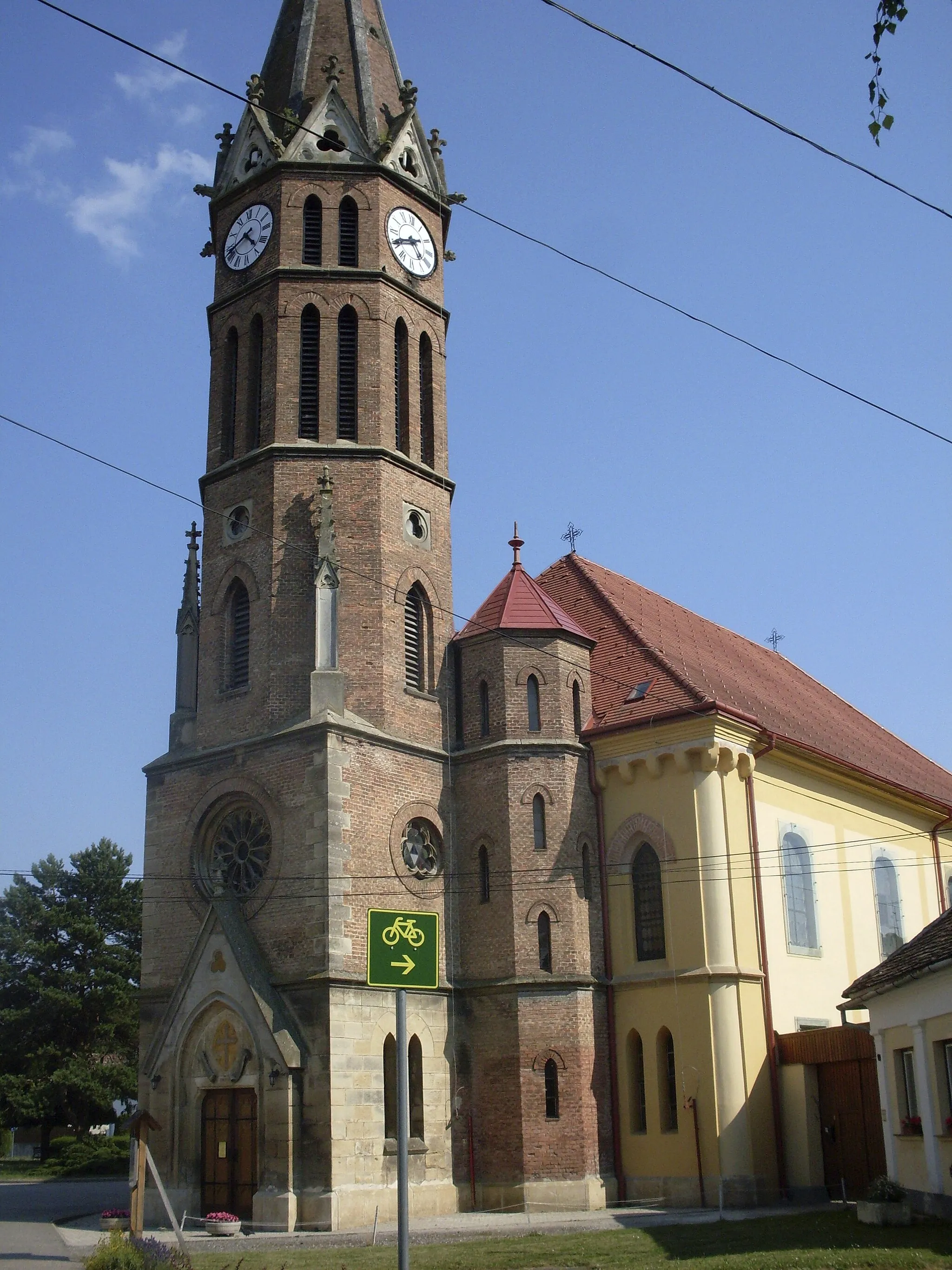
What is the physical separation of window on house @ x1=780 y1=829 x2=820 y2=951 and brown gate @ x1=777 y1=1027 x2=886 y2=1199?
2.86 metres

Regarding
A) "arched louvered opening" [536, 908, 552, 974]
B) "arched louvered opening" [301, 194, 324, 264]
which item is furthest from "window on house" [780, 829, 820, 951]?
"arched louvered opening" [301, 194, 324, 264]

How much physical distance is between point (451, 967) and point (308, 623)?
7520 mm

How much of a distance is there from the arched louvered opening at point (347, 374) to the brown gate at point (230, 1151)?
1377 cm

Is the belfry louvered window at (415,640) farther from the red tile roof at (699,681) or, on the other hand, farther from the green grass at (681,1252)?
the green grass at (681,1252)

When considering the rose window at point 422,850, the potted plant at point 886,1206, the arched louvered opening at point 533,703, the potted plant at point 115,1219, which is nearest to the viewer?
the potted plant at point 886,1206

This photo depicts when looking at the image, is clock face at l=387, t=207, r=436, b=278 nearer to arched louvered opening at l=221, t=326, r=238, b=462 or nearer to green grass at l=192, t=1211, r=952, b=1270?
arched louvered opening at l=221, t=326, r=238, b=462

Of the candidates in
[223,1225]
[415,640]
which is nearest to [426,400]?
[415,640]

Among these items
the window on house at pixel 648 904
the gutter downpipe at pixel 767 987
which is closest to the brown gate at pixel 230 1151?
the window on house at pixel 648 904

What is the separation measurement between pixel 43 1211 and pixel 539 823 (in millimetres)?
13534

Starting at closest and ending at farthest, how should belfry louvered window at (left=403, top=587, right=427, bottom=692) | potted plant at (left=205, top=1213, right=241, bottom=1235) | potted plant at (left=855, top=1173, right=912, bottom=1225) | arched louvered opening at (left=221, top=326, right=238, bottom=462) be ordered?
potted plant at (left=855, top=1173, right=912, bottom=1225) < potted plant at (left=205, top=1213, right=241, bottom=1235) < belfry louvered window at (left=403, top=587, right=427, bottom=692) < arched louvered opening at (left=221, top=326, right=238, bottom=462)

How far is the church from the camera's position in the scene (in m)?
25.5

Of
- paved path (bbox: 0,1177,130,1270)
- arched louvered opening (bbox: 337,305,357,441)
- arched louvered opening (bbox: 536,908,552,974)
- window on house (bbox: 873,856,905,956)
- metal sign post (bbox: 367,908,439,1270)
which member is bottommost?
paved path (bbox: 0,1177,130,1270)

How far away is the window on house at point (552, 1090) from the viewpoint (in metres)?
26.3

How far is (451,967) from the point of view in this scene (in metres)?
27.8
